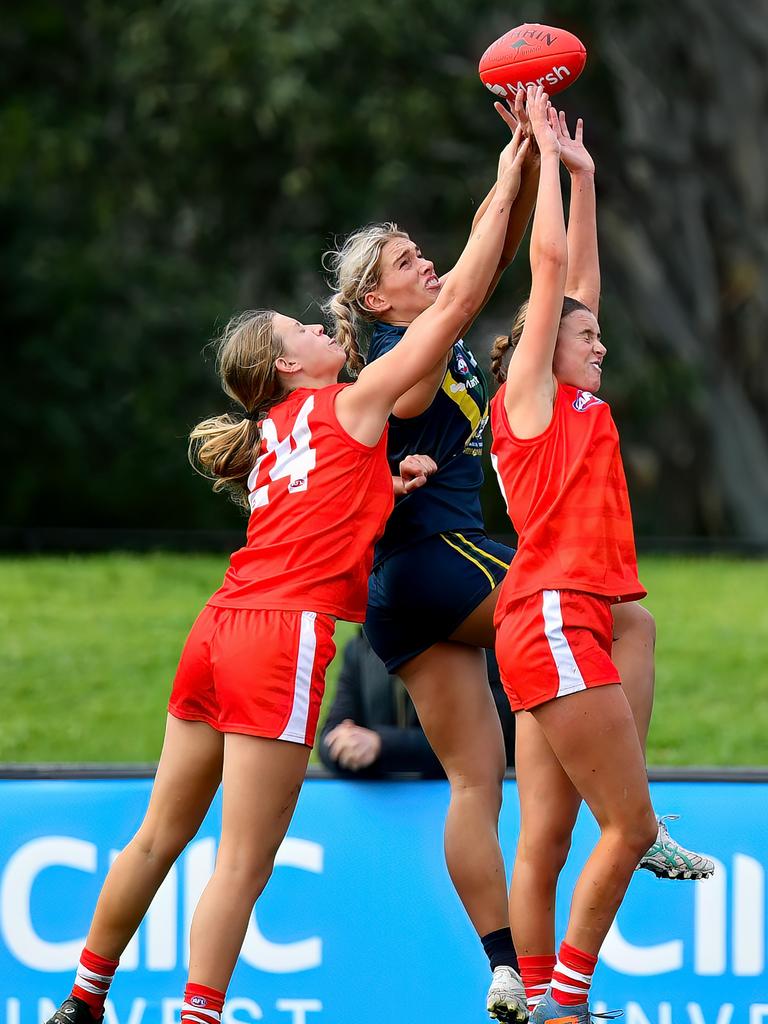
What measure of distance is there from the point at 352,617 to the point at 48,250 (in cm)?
1594

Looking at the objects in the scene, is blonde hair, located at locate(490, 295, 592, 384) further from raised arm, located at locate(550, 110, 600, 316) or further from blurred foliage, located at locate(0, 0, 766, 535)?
blurred foliage, located at locate(0, 0, 766, 535)

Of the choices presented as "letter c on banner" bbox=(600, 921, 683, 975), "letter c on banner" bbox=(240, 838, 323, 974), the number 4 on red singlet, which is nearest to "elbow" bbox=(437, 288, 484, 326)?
the number 4 on red singlet

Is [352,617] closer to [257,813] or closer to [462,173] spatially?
[257,813]

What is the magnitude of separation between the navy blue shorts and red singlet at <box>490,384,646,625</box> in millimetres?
264

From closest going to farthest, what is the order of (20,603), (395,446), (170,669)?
(395,446) → (170,669) → (20,603)

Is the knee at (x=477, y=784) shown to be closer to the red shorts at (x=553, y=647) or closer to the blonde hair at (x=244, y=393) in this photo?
the red shorts at (x=553, y=647)

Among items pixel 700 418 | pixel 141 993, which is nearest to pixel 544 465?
pixel 141 993

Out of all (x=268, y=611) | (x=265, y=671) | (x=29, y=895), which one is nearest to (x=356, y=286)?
(x=268, y=611)

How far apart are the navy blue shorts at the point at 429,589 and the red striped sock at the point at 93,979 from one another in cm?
111

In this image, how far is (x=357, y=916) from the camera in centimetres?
484

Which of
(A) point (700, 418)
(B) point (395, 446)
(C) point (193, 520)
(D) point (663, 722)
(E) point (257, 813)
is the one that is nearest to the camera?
(E) point (257, 813)

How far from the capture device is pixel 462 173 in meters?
20.6

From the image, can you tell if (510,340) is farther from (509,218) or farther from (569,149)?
(569,149)

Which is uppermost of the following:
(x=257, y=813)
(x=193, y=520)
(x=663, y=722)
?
(x=193, y=520)
